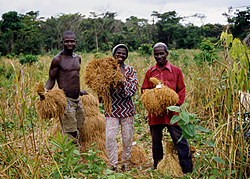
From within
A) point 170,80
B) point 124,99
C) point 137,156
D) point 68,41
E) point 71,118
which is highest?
point 68,41

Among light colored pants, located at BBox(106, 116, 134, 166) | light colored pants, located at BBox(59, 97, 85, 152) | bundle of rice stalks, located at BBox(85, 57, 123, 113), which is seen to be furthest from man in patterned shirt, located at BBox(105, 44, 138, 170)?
light colored pants, located at BBox(59, 97, 85, 152)

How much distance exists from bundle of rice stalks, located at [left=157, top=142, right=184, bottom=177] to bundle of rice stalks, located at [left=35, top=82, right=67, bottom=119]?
129 cm

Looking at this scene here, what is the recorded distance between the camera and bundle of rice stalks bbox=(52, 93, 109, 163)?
2.91 metres

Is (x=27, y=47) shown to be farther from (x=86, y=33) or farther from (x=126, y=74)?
(x=126, y=74)

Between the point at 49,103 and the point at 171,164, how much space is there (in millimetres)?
1497

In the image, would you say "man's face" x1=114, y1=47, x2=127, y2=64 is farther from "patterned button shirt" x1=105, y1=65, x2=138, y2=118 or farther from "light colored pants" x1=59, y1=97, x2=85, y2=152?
"light colored pants" x1=59, y1=97, x2=85, y2=152

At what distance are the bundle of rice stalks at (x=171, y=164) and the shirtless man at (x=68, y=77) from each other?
117 centimetres

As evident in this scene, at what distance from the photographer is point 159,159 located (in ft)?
7.98

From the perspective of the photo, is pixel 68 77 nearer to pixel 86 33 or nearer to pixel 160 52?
pixel 160 52

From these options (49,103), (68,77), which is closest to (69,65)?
(68,77)

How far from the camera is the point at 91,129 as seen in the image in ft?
9.70

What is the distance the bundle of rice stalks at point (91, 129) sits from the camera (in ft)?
9.54

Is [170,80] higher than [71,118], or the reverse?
[170,80]

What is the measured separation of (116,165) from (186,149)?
84cm
